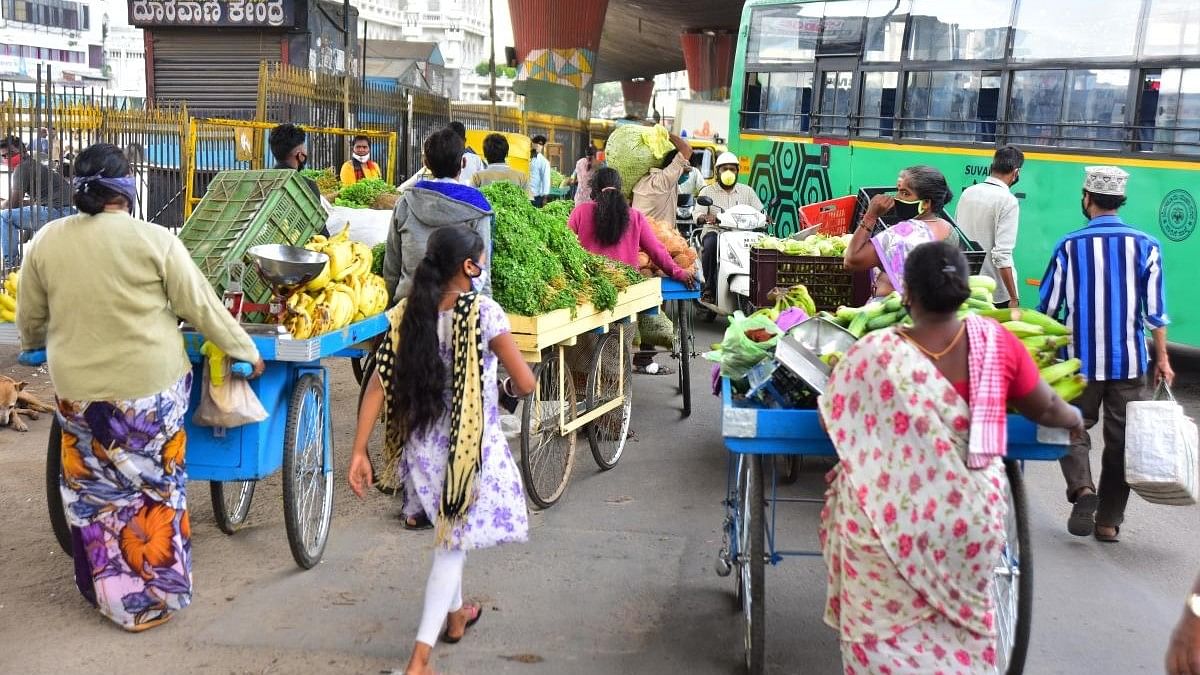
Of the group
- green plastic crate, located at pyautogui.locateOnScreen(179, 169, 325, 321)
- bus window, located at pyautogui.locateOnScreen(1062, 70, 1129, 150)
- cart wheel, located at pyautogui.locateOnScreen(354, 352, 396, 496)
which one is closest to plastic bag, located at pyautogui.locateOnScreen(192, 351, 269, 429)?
green plastic crate, located at pyautogui.locateOnScreen(179, 169, 325, 321)

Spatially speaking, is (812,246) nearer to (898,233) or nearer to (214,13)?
(898,233)

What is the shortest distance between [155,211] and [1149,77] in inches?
406

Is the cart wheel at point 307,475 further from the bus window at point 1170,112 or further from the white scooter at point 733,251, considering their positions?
the bus window at point 1170,112

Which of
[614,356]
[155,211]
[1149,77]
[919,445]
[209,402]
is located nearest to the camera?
[919,445]

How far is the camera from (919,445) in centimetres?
325

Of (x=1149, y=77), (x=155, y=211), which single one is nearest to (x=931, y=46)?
(x=1149, y=77)

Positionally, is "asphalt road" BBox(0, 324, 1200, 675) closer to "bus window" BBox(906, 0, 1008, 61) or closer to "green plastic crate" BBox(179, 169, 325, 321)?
"green plastic crate" BBox(179, 169, 325, 321)

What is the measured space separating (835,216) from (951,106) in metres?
4.62

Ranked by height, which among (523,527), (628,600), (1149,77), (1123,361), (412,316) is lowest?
(628,600)

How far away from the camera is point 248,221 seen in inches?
217

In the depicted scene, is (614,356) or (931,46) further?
(931,46)

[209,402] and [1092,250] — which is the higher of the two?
[1092,250]

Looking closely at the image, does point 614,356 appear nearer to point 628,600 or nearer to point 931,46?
point 628,600

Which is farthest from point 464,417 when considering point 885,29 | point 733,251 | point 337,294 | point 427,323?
point 885,29
